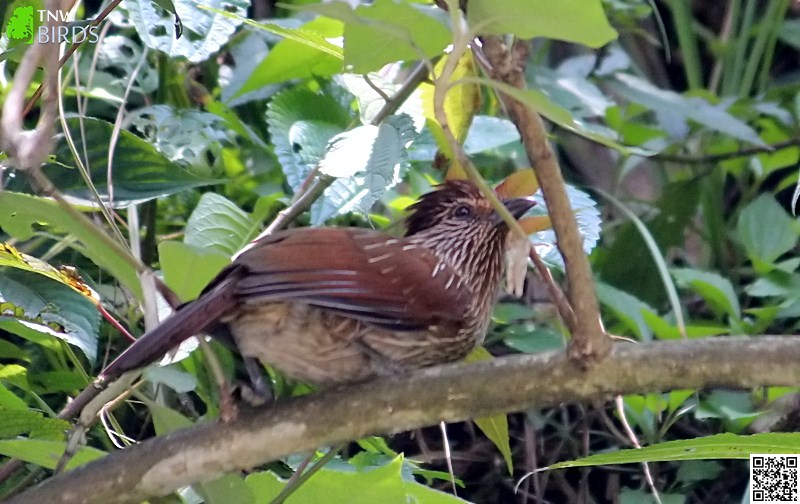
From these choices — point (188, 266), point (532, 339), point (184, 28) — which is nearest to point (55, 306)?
point (188, 266)

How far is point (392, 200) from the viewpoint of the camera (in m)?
1.89

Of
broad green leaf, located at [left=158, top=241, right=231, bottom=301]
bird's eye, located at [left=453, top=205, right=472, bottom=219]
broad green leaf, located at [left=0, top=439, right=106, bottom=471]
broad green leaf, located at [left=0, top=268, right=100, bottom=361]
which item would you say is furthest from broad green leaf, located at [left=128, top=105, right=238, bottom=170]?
broad green leaf, located at [left=0, top=439, right=106, bottom=471]

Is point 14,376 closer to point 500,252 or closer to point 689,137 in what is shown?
point 500,252

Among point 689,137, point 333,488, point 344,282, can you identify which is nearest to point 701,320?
point 689,137

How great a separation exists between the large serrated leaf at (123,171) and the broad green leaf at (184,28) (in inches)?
6.3

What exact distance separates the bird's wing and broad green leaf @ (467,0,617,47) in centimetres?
52

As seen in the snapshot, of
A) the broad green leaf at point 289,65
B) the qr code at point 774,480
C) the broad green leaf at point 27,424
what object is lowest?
the qr code at point 774,480

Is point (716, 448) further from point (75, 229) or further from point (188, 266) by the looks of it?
point (75, 229)

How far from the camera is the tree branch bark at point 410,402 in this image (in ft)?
3.24

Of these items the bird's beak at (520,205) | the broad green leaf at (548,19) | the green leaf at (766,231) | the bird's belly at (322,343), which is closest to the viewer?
the broad green leaf at (548,19)

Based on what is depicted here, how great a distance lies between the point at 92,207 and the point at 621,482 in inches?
47.8

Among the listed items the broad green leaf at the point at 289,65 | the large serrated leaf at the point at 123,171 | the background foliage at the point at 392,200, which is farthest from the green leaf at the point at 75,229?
the broad green leaf at the point at 289,65

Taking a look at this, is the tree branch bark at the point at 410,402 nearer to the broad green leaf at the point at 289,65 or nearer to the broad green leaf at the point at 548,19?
the broad green leaf at the point at 548,19

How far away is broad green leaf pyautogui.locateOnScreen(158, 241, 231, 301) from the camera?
1054 millimetres
